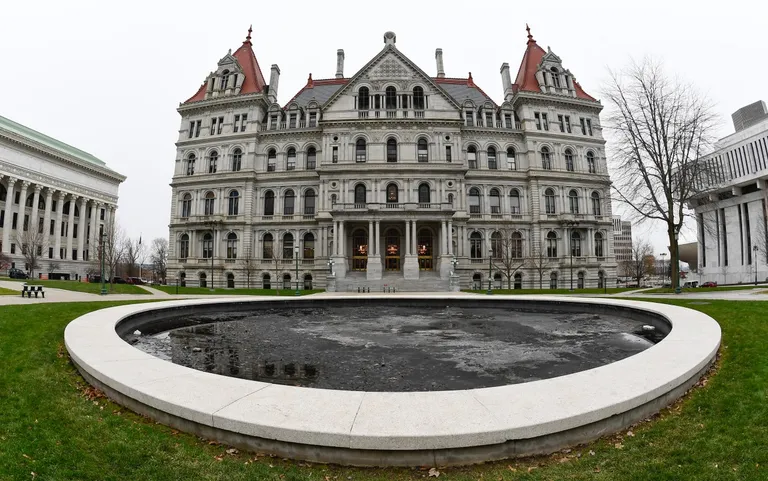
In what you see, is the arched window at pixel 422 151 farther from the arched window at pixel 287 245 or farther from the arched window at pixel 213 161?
the arched window at pixel 213 161

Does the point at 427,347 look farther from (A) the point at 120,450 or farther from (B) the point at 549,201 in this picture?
(B) the point at 549,201

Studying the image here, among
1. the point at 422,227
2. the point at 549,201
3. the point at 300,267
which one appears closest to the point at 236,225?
the point at 300,267

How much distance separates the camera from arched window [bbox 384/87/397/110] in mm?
46438

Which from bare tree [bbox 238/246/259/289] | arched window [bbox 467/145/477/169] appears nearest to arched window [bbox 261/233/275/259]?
bare tree [bbox 238/246/259/289]

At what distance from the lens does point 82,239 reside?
239 ft

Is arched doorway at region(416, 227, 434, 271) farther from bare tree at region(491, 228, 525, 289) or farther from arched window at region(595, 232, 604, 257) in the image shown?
arched window at region(595, 232, 604, 257)

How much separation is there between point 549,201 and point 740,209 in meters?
40.7

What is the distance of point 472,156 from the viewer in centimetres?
4766

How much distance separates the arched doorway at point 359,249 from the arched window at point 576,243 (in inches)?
994

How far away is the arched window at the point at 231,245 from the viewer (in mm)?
46625

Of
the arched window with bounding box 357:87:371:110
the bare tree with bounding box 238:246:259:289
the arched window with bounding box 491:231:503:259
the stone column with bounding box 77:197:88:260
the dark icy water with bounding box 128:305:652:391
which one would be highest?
the arched window with bounding box 357:87:371:110

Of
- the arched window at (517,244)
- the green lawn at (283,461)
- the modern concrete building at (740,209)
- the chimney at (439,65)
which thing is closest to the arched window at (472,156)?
the arched window at (517,244)

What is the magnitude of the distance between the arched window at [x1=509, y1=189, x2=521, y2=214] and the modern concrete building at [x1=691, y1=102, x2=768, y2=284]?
2864cm

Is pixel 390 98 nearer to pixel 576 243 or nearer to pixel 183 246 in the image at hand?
pixel 576 243
